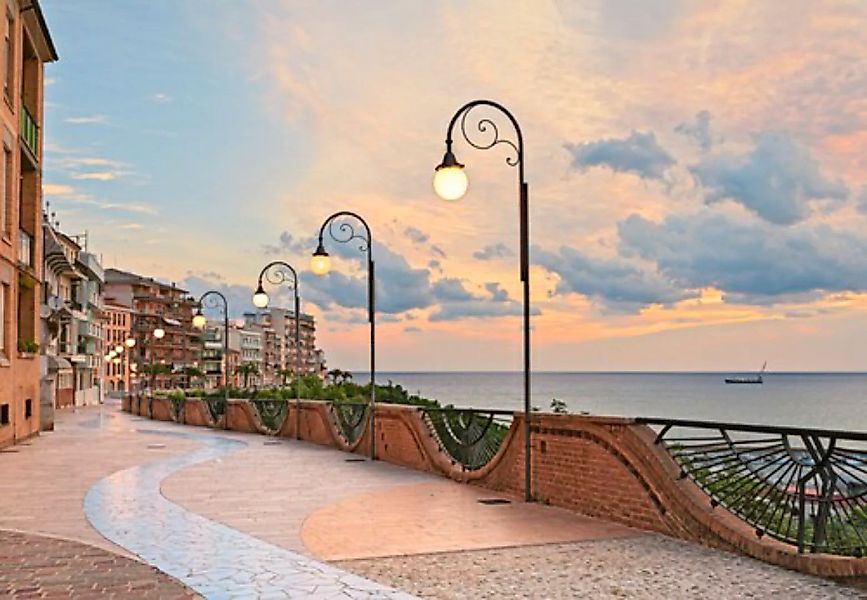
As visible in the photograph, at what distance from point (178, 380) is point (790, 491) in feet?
461

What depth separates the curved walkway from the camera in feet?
24.3

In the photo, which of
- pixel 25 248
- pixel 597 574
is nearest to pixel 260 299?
pixel 25 248

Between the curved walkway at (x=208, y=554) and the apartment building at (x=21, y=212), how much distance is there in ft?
35.1

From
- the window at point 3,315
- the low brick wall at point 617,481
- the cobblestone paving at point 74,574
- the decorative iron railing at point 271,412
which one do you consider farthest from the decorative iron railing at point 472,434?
the window at point 3,315

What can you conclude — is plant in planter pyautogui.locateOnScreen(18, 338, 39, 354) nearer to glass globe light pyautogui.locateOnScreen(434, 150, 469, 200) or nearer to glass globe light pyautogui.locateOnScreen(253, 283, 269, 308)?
glass globe light pyautogui.locateOnScreen(253, 283, 269, 308)

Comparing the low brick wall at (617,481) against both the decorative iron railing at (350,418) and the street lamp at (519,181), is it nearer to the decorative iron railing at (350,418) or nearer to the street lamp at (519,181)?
the street lamp at (519,181)

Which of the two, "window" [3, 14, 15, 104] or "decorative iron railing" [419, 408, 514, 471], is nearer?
"decorative iron railing" [419, 408, 514, 471]

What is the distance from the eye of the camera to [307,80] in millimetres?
24828

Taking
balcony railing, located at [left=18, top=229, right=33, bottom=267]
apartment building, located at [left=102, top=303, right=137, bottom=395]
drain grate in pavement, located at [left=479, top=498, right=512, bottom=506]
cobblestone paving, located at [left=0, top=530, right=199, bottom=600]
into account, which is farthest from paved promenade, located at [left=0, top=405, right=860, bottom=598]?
apartment building, located at [left=102, top=303, right=137, bottom=395]

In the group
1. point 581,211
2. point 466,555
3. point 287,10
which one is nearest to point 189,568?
point 466,555

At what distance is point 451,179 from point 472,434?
457 centimetres

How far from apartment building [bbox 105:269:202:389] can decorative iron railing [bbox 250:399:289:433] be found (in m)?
97.3

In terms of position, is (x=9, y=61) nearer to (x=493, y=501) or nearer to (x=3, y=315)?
(x=3, y=315)

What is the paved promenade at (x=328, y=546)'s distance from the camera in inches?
291
